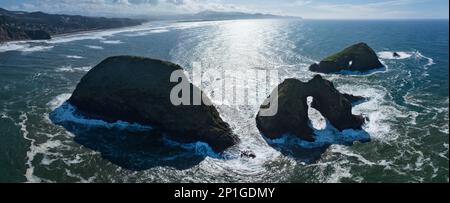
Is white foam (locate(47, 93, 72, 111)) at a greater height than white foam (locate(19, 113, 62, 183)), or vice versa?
white foam (locate(47, 93, 72, 111))

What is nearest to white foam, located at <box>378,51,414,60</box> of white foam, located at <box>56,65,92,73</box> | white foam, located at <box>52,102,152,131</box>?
white foam, located at <box>56,65,92,73</box>

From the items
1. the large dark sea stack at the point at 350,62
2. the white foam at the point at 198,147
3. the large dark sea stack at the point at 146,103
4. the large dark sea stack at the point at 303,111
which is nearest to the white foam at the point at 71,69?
the large dark sea stack at the point at 146,103

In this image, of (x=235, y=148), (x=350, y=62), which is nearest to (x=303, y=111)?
(x=235, y=148)

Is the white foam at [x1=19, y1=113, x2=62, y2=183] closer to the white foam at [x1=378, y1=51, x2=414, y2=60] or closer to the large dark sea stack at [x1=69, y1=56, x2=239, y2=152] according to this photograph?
the large dark sea stack at [x1=69, y1=56, x2=239, y2=152]

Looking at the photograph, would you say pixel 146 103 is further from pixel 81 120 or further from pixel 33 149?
pixel 33 149
